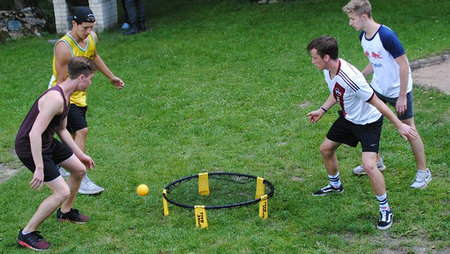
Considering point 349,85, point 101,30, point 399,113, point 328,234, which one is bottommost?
point 101,30


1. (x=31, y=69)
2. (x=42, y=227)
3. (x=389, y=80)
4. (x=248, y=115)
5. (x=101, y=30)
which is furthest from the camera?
(x=101, y=30)

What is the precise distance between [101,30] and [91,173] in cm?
857

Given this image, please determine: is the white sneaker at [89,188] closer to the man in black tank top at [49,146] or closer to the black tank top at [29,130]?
the man in black tank top at [49,146]

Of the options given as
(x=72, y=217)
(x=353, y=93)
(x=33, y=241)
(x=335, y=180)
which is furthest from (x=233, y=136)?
(x=33, y=241)

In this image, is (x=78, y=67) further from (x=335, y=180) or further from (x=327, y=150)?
(x=335, y=180)

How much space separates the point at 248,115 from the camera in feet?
30.7

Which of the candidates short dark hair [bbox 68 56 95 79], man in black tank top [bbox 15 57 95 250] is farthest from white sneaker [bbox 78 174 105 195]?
short dark hair [bbox 68 56 95 79]

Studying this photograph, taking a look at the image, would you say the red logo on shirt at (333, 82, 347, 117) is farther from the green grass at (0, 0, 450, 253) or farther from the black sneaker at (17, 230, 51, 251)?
the black sneaker at (17, 230, 51, 251)

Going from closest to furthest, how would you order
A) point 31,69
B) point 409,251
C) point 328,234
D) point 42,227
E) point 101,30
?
point 409,251 < point 328,234 < point 42,227 < point 31,69 < point 101,30

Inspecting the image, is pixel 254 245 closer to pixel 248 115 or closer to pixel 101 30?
pixel 248 115

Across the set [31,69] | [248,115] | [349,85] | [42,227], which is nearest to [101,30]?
[31,69]

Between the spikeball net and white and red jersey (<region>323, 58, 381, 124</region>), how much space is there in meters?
1.21

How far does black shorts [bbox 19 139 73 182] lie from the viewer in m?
5.57

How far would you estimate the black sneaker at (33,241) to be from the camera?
18.6 feet
